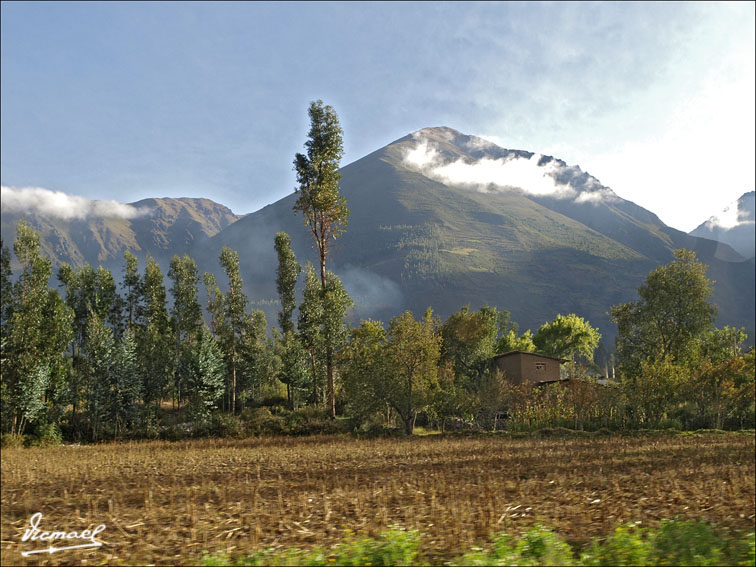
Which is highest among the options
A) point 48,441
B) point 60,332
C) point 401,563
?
point 60,332

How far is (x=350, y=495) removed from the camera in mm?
15055

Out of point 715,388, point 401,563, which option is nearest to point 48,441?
point 401,563

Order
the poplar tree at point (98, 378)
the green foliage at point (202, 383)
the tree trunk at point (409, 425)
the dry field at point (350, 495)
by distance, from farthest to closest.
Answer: the green foliage at point (202, 383) < the poplar tree at point (98, 378) < the tree trunk at point (409, 425) < the dry field at point (350, 495)

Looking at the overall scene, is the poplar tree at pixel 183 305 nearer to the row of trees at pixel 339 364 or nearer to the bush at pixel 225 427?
the row of trees at pixel 339 364

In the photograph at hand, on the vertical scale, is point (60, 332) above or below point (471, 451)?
above

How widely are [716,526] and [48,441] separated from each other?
1722 inches

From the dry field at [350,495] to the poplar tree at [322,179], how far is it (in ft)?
69.5

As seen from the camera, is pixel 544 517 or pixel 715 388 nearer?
pixel 544 517

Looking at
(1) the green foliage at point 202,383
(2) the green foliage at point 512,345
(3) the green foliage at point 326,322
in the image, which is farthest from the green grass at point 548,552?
(2) the green foliage at point 512,345

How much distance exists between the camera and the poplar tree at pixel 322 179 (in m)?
42.7

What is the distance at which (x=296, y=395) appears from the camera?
223ft

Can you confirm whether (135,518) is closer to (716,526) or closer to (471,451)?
(716,526)

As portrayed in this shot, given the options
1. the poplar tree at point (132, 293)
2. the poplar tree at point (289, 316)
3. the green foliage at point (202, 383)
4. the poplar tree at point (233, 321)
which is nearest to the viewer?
the green foliage at point (202, 383)
